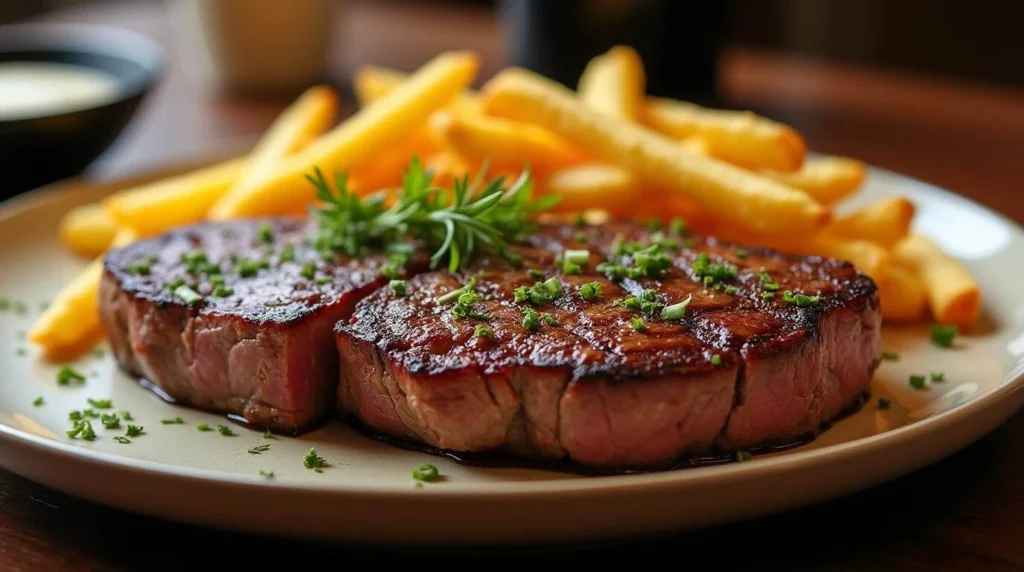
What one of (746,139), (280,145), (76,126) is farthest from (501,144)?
(76,126)

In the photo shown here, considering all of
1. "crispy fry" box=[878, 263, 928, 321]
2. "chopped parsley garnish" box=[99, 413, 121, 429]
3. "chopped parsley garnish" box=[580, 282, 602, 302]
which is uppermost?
"chopped parsley garnish" box=[580, 282, 602, 302]

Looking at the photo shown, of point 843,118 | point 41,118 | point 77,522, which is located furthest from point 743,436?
point 843,118

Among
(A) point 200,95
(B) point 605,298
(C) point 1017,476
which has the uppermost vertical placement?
(B) point 605,298

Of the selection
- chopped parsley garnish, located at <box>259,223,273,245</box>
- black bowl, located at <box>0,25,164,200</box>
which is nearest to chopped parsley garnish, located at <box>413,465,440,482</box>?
chopped parsley garnish, located at <box>259,223,273,245</box>

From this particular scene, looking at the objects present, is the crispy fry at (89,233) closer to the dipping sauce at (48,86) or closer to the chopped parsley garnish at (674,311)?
the dipping sauce at (48,86)

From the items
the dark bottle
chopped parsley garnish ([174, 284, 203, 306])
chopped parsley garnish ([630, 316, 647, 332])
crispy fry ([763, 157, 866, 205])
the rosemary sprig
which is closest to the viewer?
chopped parsley garnish ([630, 316, 647, 332])

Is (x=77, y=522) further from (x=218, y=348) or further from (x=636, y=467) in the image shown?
(x=636, y=467)

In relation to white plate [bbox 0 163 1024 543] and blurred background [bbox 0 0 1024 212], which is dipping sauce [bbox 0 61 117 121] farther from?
white plate [bbox 0 163 1024 543]
